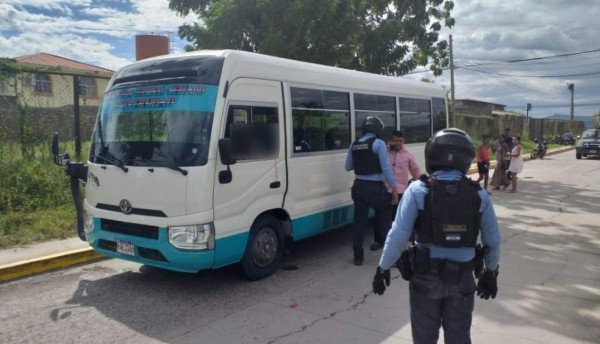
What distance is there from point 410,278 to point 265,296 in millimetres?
2412

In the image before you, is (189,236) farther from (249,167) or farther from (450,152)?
(450,152)

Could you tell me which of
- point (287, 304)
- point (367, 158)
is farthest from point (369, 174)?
point (287, 304)

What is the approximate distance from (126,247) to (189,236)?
802 millimetres

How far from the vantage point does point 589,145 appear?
82.1 feet

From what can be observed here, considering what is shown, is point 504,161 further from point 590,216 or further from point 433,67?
point 433,67

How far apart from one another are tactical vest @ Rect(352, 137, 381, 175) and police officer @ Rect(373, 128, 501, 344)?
2994 mm

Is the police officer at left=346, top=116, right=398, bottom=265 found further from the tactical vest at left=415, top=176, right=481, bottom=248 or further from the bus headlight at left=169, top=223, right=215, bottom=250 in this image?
the tactical vest at left=415, top=176, right=481, bottom=248

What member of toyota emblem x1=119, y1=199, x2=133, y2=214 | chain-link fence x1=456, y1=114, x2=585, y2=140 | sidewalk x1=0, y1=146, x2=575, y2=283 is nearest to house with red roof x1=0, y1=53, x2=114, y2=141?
sidewalk x1=0, y1=146, x2=575, y2=283

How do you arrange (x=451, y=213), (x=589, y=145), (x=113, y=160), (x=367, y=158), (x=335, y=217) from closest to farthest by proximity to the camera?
(x=451, y=213)
(x=113, y=160)
(x=367, y=158)
(x=335, y=217)
(x=589, y=145)

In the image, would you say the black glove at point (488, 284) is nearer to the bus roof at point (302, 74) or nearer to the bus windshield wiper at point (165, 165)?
the bus windshield wiper at point (165, 165)

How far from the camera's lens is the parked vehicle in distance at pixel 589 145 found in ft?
81.7

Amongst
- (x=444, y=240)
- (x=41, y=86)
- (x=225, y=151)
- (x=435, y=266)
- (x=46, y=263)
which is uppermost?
(x=41, y=86)

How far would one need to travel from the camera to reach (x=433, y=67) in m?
19.1

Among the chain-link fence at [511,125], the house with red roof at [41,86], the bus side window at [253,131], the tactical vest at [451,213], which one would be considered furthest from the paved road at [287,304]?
the chain-link fence at [511,125]
